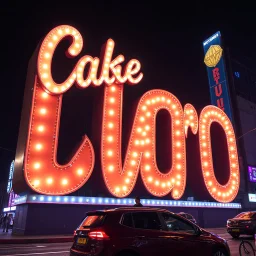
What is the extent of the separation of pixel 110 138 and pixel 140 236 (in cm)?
1279

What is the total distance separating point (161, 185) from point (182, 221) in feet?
41.9

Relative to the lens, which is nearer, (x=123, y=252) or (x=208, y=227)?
(x=123, y=252)

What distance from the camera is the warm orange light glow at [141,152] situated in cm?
1770

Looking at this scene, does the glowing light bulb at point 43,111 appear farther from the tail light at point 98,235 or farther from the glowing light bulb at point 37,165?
the tail light at point 98,235

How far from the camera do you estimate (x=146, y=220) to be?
604 cm

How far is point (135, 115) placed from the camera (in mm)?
19672

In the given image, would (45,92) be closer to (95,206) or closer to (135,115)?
(135,115)

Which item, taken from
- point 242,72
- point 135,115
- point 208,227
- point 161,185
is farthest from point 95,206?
point 242,72

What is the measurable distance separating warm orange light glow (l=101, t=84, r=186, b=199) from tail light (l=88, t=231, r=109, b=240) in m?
11.7

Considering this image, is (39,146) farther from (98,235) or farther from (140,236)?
(140,236)

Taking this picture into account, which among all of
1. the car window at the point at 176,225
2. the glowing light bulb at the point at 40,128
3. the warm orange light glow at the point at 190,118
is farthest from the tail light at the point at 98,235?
the warm orange light glow at the point at 190,118

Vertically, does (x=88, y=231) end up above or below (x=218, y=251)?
above

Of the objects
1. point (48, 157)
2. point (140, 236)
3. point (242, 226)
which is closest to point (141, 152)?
point (48, 157)

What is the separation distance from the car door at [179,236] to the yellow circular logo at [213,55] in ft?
126
